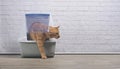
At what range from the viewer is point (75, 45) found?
7.48m

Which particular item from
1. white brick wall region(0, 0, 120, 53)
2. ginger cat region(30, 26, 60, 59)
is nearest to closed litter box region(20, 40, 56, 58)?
ginger cat region(30, 26, 60, 59)

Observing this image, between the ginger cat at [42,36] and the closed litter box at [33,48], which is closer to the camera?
the ginger cat at [42,36]

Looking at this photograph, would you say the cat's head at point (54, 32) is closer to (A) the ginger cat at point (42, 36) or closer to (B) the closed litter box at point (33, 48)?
(A) the ginger cat at point (42, 36)

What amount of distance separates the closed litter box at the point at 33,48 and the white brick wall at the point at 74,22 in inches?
30.2

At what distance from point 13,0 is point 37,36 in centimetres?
135

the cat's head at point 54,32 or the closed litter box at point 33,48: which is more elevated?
the cat's head at point 54,32

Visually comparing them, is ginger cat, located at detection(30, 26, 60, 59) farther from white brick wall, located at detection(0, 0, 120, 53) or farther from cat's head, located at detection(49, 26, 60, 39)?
white brick wall, located at detection(0, 0, 120, 53)

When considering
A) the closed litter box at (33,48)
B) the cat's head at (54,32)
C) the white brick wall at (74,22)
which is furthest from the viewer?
the white brick wall at (74,22)

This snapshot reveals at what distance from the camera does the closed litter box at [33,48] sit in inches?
260

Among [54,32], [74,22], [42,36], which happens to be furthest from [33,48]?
[74,22]

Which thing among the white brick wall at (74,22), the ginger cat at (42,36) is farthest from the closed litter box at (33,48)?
the white brick wall at (74,22)

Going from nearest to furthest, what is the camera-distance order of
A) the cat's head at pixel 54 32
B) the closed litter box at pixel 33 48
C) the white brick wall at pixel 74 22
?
the cat's head at pixel 54 32 < the closed litter box at pixel 33 48 < the white brick wall at pixel 74 22

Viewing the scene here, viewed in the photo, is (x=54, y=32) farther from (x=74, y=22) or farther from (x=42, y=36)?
(x=74, y=22)

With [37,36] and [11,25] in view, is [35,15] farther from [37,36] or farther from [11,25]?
[11,25]
